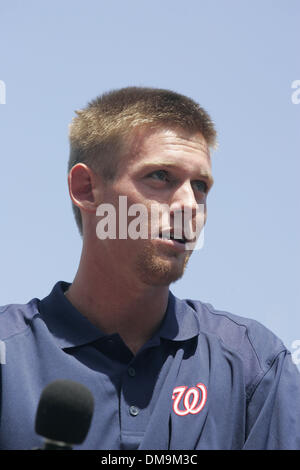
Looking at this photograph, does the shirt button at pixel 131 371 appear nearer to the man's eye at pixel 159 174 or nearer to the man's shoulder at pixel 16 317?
the man's shoulder at pixel 16 317

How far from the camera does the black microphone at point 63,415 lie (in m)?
1.93

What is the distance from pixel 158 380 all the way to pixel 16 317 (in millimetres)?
803

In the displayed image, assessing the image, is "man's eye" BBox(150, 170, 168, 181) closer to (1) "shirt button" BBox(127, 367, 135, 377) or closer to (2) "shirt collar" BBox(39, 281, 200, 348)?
(2) "shirt collar" BBox(39, 281, 200, 348)

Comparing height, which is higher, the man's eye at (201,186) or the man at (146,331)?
the man's eye at (201,186)

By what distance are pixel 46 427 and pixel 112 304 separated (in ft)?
5.44

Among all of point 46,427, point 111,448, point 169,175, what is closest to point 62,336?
point 111,448

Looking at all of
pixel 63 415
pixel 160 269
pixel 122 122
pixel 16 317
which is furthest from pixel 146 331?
pixel 63 415

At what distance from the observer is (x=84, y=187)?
151 inches

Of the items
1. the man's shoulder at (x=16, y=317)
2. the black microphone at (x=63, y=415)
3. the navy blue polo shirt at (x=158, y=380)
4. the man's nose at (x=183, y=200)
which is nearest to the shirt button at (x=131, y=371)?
the navy blue polo shirt at (x=158, y=380)

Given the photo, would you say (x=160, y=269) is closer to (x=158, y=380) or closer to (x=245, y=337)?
(x=158, y=380)

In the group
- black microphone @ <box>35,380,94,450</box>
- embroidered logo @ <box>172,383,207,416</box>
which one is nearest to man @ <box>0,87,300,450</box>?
embroidered logo @ <box>172,383,207,416</box>

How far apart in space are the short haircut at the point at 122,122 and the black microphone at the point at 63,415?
67.7 inches

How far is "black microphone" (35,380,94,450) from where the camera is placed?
1.93m
